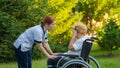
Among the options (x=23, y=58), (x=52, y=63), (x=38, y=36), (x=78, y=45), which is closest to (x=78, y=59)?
(x=78, y=45)

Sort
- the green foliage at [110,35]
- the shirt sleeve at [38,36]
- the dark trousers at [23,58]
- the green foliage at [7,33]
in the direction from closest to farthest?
1. the shirt sleeve at [38,36]
2. the dark trousers at [23,58]
3. the green foliage at [7,33]
4. the green foliage at [110,35]

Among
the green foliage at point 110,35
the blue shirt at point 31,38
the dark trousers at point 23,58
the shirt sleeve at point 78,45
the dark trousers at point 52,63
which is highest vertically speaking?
the blue shirt at point 31,38

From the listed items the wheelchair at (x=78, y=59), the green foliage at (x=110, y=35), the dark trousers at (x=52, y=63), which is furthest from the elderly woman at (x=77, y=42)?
the green foliage at (x=110, y=35)

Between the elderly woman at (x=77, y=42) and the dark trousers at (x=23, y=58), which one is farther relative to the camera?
the elderly woman at (x=77, y=42)

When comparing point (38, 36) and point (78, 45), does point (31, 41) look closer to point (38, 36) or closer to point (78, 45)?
point (38, 36)

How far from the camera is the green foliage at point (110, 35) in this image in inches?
618

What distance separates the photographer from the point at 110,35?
15.7 metres

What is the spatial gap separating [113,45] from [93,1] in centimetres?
699

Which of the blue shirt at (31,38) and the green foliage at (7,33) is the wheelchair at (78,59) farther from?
the green foliage at (7,33)

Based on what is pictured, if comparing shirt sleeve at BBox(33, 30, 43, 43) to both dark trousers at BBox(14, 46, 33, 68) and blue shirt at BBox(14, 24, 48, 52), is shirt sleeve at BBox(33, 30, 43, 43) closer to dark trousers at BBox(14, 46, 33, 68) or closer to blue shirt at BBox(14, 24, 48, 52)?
blue shirt at BBox(14, 24, 48, 52)

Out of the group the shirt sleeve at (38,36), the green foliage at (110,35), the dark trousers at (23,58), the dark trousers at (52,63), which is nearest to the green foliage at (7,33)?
the green foliage at (110,35)

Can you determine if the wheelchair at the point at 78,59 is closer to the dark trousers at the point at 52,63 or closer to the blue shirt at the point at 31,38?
the dark trousers at the point at 52,63

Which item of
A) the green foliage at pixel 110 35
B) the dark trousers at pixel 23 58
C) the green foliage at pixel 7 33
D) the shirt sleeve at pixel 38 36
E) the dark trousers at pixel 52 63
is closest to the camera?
the shirt sleeve at pixel 38 36

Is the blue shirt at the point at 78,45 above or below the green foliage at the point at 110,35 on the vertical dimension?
above
